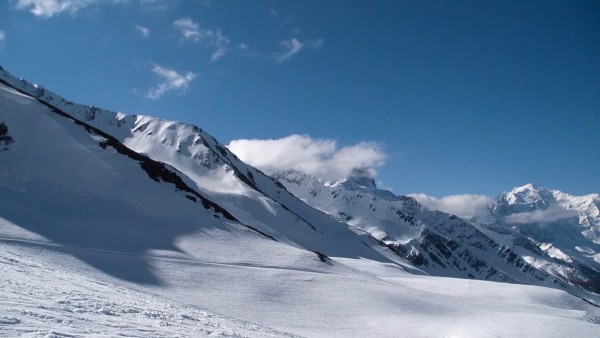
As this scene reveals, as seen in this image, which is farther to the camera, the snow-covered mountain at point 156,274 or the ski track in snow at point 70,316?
the snow-covered mountain at point 156,274

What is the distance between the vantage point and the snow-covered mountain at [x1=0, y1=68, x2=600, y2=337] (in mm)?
18578

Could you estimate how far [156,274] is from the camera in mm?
40000

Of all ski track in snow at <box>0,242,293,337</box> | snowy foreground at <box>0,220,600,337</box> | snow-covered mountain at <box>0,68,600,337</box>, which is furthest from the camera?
snow-covered mountain at <box>0,68,600,337</box>

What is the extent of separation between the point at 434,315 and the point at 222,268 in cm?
2244

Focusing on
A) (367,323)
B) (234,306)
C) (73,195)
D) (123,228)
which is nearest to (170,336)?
(234,306)

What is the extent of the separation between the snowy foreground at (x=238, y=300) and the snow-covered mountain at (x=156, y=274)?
0.16 meters

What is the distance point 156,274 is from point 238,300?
366 inches

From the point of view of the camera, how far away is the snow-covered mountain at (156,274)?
18578 millimetres

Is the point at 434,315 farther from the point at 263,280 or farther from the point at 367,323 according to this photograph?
the point at 263,280

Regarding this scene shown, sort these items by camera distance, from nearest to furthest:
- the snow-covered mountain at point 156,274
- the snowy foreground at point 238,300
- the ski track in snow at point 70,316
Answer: the ski track in snow at point 70,316, the snowy foreground at point 238,300, the snow-covered mountain at point 156,274

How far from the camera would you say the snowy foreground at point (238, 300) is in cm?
1797

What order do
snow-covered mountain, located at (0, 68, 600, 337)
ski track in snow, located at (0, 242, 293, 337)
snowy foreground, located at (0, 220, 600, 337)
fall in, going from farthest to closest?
snow-covered mountain, located at (0, 68, 600, 337) → snowy foreground, located at (0, 220, 600, 337) → ski track in snow, located at (0, 242, 293, 337)

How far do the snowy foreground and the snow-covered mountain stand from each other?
0.16 m

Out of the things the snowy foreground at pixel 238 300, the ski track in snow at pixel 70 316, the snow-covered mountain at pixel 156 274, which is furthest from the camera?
the snow-covered mountain at pixel 156 274
